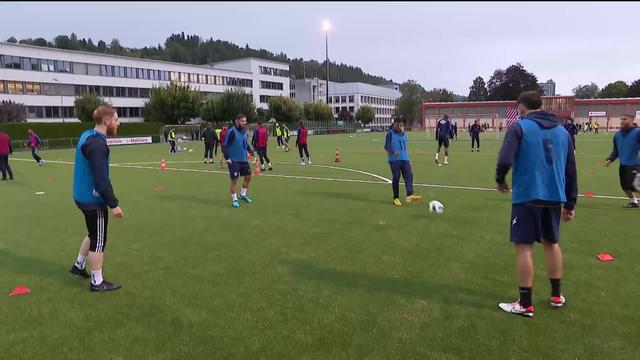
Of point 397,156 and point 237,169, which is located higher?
point 397,156

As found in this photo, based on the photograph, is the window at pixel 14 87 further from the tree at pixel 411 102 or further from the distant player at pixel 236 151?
the tree at pixel 411 102

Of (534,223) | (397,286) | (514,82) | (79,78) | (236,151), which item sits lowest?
(397,286)

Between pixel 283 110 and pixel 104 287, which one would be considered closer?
pixel 104 287

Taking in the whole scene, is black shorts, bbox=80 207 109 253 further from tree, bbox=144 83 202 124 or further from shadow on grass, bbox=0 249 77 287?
tree, bbox=144 83 202 124

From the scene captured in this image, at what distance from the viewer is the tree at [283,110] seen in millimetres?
83062

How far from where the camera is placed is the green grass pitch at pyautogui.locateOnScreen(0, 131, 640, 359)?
3.82m

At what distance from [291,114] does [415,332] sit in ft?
267

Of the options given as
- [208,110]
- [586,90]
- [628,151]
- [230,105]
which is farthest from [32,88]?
[586,90]

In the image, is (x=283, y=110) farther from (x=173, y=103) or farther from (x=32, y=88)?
(x=32, y=88)

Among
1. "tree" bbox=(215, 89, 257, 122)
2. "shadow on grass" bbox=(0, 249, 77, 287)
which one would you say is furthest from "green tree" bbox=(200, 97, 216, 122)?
"shadow on grass" bbox=(0, 249, 77, 287)

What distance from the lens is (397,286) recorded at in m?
5.12

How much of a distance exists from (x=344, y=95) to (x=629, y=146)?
5157 inches

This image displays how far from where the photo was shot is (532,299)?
465 cm

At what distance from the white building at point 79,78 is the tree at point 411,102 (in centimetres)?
5273
